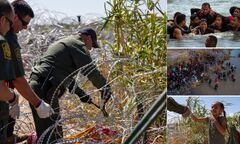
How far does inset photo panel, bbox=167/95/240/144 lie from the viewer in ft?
7.19

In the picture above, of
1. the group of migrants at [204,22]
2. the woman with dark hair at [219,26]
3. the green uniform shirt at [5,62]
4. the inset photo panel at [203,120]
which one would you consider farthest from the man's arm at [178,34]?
the green uniform shirt at [5,62]

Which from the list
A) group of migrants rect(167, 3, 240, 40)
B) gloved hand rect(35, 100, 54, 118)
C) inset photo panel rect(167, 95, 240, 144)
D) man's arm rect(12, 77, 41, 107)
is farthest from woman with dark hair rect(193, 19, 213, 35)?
gloved hand rect(35, 100, 54, 118)

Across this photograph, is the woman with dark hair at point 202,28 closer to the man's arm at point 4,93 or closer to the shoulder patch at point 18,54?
the man's arm at point 4,93

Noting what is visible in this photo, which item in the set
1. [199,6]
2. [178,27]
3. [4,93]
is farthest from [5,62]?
[199,6]

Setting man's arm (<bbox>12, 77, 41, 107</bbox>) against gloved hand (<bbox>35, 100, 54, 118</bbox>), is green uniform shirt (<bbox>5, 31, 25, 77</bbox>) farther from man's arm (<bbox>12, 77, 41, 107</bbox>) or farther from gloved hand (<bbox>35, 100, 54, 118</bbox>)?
gloved hand (<bbox>35, 100, 54, 118</bbox>)

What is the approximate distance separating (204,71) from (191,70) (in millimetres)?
54

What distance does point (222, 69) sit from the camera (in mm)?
2246

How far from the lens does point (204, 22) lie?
2301mm

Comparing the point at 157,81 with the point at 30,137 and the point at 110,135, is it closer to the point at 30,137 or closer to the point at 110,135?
the point at 110,135

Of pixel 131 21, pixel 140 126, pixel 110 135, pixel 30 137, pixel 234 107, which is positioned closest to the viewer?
pixel 140 126

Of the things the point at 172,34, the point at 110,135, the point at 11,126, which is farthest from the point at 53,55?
the point at 172,34

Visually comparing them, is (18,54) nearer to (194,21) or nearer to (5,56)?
(5,56)

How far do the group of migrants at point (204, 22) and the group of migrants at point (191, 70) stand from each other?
4.1 inches

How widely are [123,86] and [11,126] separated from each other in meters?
1.10
